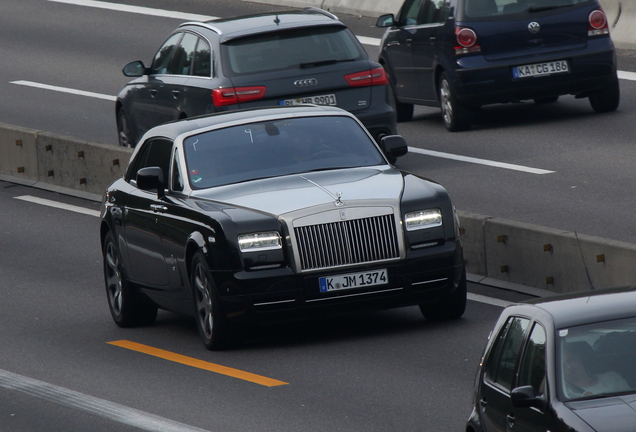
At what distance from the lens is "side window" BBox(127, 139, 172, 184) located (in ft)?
43.3

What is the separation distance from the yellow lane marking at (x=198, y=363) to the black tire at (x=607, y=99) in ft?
33.0

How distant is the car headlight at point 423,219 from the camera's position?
11.6 metres

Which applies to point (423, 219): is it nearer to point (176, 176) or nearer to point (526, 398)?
point (176, 176)

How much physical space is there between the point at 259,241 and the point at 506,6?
9928mm

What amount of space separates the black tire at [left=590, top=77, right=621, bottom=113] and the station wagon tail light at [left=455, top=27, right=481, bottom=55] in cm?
176

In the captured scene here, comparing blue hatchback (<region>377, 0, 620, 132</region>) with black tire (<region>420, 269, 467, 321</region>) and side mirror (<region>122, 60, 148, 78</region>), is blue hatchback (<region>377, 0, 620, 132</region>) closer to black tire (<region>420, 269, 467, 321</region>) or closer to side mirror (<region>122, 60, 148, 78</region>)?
side mirror (<region>122, 60, 148, 78</region>)

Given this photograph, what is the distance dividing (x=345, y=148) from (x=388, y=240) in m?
1.45

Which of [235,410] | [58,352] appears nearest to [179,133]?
[58,352]

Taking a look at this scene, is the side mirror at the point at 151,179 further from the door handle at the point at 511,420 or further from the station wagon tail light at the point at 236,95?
the door handle at the point at 511,420

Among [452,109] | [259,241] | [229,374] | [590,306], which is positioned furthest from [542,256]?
[452,109]

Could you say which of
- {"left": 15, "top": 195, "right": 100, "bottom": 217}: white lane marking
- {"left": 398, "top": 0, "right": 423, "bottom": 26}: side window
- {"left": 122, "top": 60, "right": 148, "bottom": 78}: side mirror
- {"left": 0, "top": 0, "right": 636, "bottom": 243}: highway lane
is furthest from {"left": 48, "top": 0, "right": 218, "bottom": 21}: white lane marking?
{"left": 122, "top": 60, "right": 148, "bottom": 78}: side mirror

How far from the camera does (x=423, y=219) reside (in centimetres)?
1169

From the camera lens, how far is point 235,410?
9969 millimetres

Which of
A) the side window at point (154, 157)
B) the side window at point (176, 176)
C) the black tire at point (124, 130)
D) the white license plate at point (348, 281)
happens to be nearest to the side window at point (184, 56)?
the black tire at point (124, 130)
